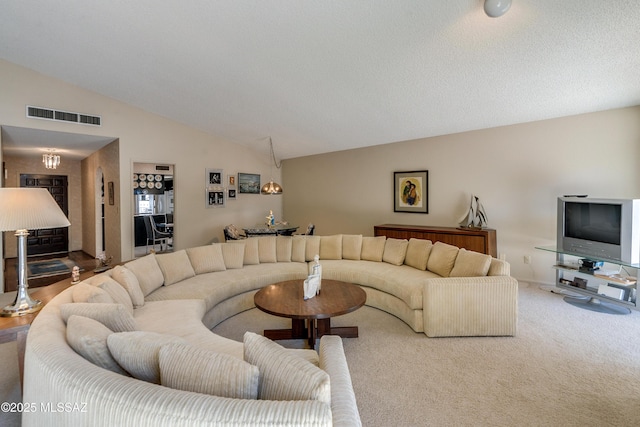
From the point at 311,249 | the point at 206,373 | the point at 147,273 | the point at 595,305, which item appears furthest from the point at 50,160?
the point at 595,305

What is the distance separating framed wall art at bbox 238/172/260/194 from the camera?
286 inches

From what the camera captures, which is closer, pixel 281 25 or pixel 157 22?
pixel 281 25

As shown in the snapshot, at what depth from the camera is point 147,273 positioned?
3.15 meters

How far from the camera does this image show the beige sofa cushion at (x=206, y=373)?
1050mm

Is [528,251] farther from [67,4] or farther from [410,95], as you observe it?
[67,4]

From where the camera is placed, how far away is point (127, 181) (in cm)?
557

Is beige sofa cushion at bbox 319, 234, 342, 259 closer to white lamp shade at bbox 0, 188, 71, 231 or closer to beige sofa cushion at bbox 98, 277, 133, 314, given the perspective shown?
beige sofa cushion at bbox 98, 277, 133, 314

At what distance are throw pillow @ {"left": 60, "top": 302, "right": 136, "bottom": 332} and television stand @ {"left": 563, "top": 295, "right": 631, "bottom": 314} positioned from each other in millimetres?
4723


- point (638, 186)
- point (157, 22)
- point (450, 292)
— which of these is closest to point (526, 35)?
point (450, 292)

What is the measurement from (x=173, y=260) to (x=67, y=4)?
2.75 metres

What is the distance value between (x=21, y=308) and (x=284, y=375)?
2.16m

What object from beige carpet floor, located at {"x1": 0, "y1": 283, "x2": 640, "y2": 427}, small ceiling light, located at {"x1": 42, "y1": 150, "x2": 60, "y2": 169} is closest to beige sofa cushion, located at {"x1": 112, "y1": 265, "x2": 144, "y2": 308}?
beige carpet floor, located at {"x1": 0, "y1": 283, "x2": 640, "y2": 427}

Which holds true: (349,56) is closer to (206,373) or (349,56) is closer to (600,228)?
(206,373)

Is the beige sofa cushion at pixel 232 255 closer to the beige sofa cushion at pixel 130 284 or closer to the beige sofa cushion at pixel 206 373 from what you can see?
the beige sofa cushion at pixel 130 284
